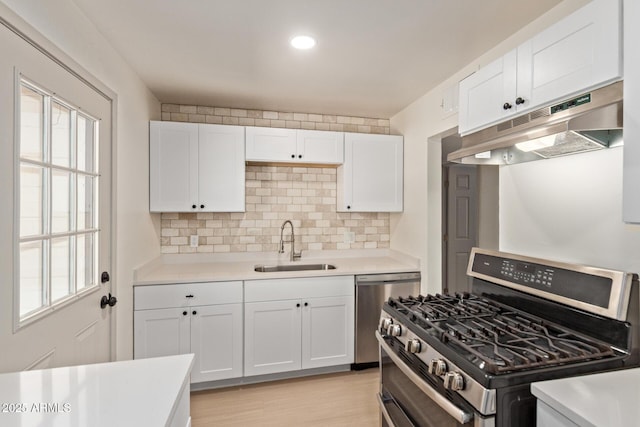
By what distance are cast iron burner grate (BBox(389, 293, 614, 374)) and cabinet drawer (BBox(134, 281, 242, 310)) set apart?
1.38 meters

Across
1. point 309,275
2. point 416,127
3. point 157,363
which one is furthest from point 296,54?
point 157,363

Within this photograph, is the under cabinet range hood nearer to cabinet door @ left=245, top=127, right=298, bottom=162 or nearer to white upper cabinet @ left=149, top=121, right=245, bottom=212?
cabinet door @ left=245, top=127, right=298, bottom=162

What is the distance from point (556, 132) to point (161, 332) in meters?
2.70

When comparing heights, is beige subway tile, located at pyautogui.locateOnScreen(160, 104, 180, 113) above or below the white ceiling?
below

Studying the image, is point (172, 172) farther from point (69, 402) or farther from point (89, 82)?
point (69, 402)

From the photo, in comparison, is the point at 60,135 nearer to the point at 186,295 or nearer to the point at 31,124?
the point at 31,124

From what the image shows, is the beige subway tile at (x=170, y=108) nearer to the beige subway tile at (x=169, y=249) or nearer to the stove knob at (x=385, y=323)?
the beige subway tile at (x=169, y=249)

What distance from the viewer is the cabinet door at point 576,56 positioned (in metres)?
1.06

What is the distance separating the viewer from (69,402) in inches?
30.5

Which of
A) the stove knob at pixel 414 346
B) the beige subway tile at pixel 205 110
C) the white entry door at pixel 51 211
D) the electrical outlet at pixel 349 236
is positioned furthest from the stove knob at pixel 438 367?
the beige subway tile at pixel 205 110

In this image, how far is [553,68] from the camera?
50.4 inches

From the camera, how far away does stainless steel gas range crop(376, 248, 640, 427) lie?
1118mm

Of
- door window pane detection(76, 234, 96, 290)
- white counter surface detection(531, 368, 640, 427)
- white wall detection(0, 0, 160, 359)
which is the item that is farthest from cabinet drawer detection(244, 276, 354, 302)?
white counter surface detection(531, 368, 640, 427)


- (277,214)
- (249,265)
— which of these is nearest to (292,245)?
(277,214)
